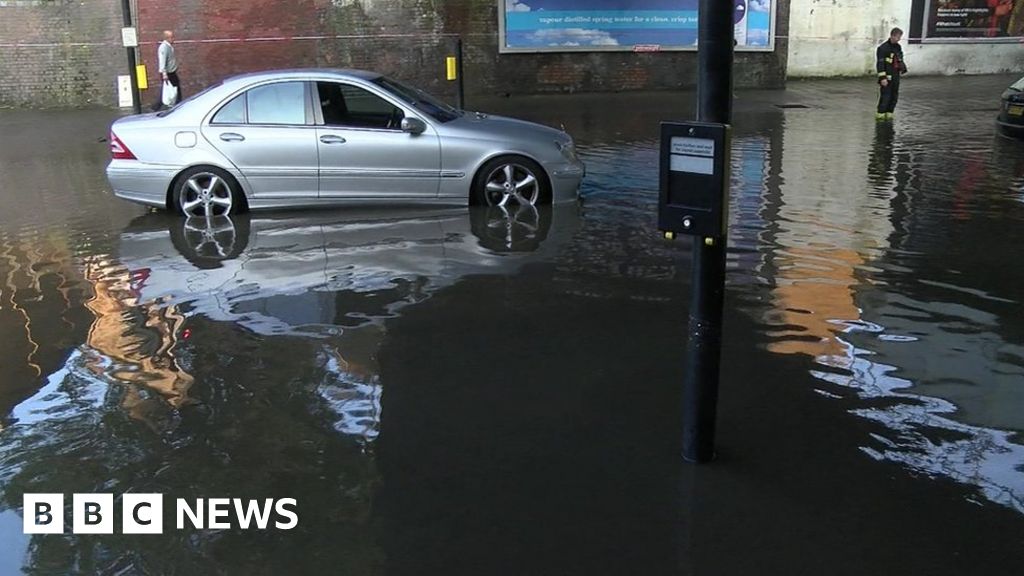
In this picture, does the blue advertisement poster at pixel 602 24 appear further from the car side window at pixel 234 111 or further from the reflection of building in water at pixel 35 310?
the reflection of building in water at pixel 35 310

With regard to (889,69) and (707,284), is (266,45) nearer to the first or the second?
(889,69)

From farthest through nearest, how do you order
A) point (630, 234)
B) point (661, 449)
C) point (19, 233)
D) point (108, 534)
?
point (19, 233), point (630, 234), point (661, 449), point (108, 534)

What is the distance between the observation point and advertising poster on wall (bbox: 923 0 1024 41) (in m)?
26.4

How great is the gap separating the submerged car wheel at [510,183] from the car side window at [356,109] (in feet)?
3.26

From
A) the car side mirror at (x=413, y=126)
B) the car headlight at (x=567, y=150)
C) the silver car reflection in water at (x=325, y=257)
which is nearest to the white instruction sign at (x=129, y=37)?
the silver car reflection in water at (x=325, y=257)

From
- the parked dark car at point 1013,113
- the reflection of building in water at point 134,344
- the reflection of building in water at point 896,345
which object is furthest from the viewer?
the parked dark car at point 1013,113

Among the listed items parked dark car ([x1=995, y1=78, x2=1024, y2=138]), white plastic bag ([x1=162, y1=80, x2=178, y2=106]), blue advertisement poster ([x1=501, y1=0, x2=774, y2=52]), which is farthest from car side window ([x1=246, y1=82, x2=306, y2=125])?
blue advertisement poster ([x1=501, y1=0, x2=774, y2=52])

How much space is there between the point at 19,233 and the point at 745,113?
46.5 ft

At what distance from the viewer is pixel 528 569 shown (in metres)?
3.35

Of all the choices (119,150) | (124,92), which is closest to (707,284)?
(119,150)

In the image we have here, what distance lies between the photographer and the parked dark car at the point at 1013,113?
1362 centimetres

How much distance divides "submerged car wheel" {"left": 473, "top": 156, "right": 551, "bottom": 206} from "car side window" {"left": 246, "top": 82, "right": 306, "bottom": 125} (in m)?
1.84

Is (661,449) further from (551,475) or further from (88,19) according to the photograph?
(88,19)

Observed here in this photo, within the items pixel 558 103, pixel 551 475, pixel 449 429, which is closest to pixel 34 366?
pixel 449 429
